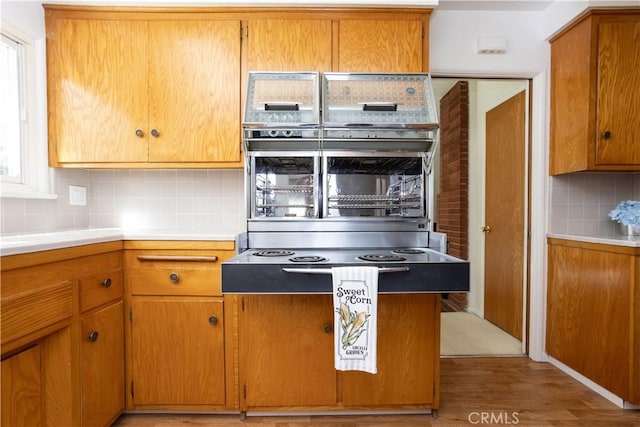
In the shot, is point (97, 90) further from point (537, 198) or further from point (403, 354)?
point (537, 198)

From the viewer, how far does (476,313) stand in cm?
350

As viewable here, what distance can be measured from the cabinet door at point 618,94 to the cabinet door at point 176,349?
2488 mm

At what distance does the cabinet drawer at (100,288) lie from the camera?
4.75 feet

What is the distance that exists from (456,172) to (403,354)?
2.66 meters

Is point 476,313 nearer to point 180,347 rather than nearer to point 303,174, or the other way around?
point 303,174

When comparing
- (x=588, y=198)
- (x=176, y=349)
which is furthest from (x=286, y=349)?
(x=588, y=198)

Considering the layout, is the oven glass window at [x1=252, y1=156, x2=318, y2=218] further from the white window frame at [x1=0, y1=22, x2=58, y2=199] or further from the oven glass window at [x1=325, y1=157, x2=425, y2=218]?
the white window frame at [x1=0, y1=22, x2=58, y2=199]

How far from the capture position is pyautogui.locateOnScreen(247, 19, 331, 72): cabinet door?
73.3 inches

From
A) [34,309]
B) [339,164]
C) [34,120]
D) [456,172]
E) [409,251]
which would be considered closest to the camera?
[34,309]

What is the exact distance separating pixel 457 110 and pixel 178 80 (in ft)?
9.95

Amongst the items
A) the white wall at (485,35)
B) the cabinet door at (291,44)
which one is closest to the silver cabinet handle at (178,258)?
the cabinet door at (291,44)

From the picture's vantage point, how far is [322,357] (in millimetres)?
1710

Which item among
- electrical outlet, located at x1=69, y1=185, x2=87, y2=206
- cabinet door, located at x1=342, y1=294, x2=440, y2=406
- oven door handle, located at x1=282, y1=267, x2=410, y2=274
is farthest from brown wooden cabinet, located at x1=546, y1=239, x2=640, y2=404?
electrical outlet, located at x1=69, y1=185, x2=87, y2=206

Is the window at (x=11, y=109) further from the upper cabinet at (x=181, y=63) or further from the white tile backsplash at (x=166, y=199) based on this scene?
the white tile backsplash at (x=166, y=199)
